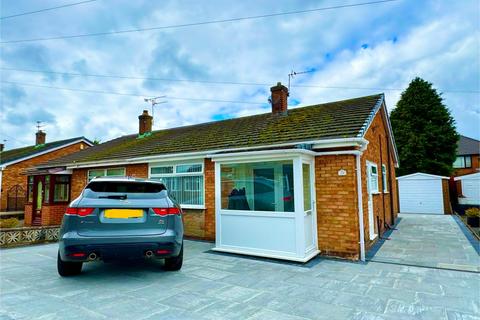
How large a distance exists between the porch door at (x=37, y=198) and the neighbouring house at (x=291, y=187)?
842cm

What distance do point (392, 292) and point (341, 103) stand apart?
6759mm

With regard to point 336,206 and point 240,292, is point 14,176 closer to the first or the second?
point 240,292

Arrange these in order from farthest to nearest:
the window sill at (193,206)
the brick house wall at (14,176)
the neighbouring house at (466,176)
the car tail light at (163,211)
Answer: the neighbouring house at (466,176), the brick house wall at (14,176), the window sill at (193,206), the car tail light at (163,211)

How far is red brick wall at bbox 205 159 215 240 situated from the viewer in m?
7.89

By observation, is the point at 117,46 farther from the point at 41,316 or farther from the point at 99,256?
the point at 41,316

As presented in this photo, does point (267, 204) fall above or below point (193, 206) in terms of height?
above

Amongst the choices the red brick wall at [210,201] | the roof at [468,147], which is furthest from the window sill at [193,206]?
the roof at [468,147]

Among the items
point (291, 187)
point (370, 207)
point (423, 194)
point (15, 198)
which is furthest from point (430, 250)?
point (15, 198)

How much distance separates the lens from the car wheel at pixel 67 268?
15.0 ft

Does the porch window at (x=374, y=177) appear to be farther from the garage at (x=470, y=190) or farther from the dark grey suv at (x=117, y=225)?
the garage at (x=470, y=190)

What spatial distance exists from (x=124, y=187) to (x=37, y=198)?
40.8ft

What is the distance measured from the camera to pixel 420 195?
55.3 feet

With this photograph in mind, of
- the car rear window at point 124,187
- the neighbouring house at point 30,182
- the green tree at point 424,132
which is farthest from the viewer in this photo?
the green tree at point 424,132

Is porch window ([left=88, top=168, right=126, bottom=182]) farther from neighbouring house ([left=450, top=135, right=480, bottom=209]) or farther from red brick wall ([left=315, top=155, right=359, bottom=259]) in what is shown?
neighbouring house ([left=450, top=135, right=480, bottom=209])
